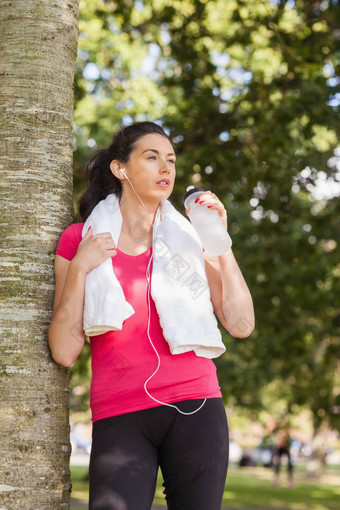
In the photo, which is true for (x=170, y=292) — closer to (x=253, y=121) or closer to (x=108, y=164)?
(x=108, y=164)

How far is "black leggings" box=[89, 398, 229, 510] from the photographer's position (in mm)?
2521

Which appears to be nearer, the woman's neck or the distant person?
the woman's neck

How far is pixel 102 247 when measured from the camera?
2725mm

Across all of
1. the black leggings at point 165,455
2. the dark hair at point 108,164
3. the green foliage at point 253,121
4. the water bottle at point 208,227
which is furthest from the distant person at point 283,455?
the black leggings at point 165,455

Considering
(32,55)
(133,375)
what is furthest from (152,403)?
(32,55)

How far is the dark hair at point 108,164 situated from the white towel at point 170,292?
190mm

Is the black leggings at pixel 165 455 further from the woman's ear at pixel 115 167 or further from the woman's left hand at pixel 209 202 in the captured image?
the woman's ear at pixel 115 167

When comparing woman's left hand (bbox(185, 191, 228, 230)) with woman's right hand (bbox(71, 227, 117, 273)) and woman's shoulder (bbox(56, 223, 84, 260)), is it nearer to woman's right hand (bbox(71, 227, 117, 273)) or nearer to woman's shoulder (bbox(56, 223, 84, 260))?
woman's right hand (bbox(71, 227, 117, 273))

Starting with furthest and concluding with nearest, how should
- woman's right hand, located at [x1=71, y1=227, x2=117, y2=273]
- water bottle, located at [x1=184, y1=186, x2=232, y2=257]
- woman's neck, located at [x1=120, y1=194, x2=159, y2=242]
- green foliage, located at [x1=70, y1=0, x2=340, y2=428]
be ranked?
1. green foliage, located at [x1=70, y1=0, x2=340, y2=428]
2. woman's neck, located at [x1=120, y1=194, x2=159, y2=242]
3. water bottle, located at [x1=184, y1=186, x2=232, y2=257]
4. woman's right hand, located at [x1=71, y1=227, x2=117, y2=273]

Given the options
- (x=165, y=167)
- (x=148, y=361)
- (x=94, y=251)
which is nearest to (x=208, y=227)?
(x=165, y=167)

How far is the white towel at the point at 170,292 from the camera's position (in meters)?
2.61

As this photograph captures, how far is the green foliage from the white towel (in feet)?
16.0

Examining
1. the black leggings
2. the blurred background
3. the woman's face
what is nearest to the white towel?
the woman's face

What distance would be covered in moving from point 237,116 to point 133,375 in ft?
21.9
